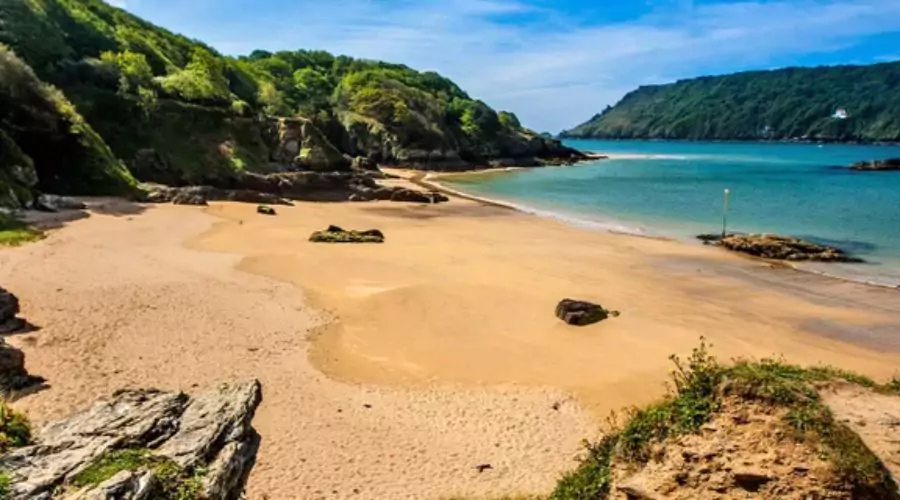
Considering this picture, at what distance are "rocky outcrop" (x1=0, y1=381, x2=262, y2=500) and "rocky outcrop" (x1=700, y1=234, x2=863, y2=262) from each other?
1230 inches

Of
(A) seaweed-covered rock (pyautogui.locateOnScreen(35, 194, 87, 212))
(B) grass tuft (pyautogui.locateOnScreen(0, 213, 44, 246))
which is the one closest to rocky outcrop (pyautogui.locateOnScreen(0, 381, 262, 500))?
(B) grass tuft (pyautogui.locateOnScreen(0, 213, 44, 246))

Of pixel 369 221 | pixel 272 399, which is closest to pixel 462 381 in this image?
pixel 272 399

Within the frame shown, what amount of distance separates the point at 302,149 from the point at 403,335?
44.7 meters

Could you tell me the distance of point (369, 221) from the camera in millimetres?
42469

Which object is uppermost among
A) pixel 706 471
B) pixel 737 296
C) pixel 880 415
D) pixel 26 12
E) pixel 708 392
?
pixel 26 12

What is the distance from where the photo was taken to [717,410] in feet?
17.8

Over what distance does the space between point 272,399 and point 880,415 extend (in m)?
10.3

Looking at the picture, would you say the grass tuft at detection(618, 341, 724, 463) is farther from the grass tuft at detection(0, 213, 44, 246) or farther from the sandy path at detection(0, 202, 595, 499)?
the grass tuft at detection(0, 213, 44, 246)

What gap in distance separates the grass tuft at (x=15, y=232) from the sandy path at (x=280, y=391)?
2.31 metres

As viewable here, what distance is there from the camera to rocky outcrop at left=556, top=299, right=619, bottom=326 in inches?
769

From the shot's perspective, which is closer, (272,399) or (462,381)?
(272,399)

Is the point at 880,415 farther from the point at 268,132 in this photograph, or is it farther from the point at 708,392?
the point at 268,132

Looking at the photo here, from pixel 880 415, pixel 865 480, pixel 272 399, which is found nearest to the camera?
pixel 865 480

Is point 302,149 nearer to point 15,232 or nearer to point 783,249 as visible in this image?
point 15,232
